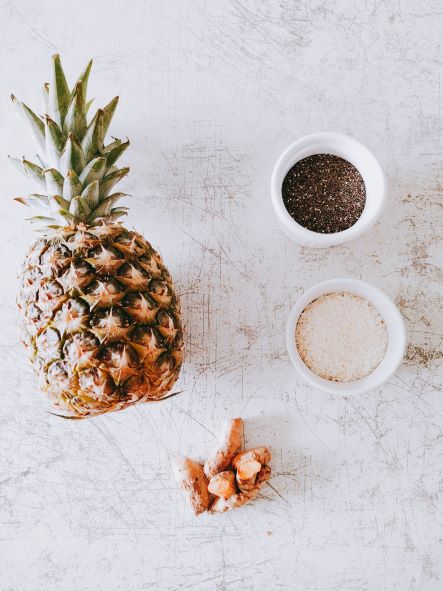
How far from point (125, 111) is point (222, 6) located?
0.32 metres

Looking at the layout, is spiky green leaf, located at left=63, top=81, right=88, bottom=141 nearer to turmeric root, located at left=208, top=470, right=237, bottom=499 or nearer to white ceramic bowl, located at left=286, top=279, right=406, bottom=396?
white ceramic bowl, located at left=286, top=279, right=406, bottom=396

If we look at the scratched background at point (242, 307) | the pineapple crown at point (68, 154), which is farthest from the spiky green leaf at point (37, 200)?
the scratched background at point (242, 307)

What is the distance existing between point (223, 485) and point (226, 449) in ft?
0.24

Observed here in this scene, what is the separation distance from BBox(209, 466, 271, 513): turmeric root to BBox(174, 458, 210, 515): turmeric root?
0.03m

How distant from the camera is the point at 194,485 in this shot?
125 cm

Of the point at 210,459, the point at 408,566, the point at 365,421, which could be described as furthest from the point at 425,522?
the point at 210,459

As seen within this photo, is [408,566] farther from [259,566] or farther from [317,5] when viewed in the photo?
[317,5]

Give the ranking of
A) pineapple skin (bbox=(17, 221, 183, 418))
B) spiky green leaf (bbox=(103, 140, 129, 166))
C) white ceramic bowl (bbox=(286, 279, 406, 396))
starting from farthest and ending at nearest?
white ceramic bowl (bbox=(286, 279, 406, 396)), spiky green leaf (bbox=(103, 140, 129, 166)), pineapple skin (bbox=(17, 221, 183, 418))

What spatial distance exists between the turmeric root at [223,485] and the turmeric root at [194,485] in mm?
20

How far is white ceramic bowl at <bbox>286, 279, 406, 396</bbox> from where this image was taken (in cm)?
121

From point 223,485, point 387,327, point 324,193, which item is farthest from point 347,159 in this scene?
point 223,485

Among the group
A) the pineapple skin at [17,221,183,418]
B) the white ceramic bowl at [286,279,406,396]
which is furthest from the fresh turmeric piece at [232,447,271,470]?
the pineapple skin at [17,221,183,418]

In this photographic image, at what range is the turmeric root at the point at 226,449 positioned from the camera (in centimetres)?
126

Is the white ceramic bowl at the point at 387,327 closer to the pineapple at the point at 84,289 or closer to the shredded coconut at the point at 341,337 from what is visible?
the shredded coconut at the point at 341,337
